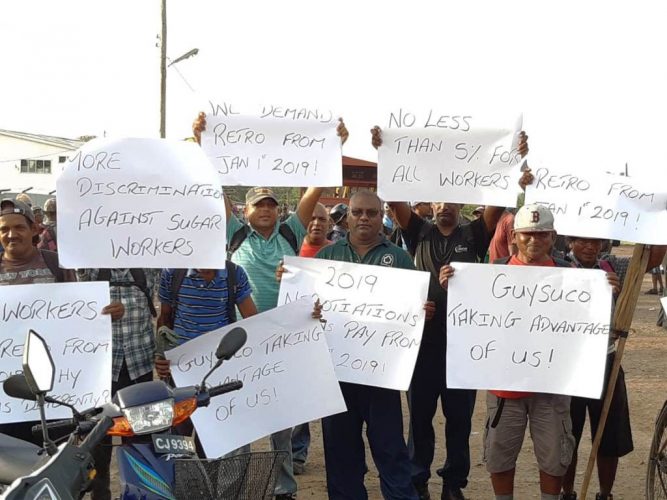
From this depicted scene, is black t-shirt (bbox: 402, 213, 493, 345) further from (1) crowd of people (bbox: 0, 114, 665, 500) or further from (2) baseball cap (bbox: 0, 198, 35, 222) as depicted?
(2) baseball cap (bbox: 0, 198, 35, 222)

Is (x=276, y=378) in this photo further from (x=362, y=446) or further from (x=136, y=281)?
(x=136, y=281)

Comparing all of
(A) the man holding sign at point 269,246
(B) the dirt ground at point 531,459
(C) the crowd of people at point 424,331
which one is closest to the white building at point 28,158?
(B) the dirt ground at point 531,459

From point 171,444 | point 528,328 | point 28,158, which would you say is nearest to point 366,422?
point 528,328

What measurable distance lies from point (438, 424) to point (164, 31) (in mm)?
14787

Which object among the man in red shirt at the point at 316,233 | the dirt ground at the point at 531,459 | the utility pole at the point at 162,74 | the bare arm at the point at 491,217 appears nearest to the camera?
the bare arm at the point at 491,217

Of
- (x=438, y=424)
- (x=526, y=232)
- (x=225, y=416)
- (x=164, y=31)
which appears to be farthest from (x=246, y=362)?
(x=164, y=31)

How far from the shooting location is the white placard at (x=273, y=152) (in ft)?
17.1

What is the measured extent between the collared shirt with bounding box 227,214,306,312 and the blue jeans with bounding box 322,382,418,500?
0.85 metres

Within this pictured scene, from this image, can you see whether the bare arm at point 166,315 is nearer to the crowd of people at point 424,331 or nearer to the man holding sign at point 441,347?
the crowd of people at point 424,331

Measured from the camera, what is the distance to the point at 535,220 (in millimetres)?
4715

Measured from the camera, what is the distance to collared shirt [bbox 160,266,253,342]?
503cm

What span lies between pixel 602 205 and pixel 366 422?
1946 mm

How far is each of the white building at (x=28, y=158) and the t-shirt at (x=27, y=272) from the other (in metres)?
59.9

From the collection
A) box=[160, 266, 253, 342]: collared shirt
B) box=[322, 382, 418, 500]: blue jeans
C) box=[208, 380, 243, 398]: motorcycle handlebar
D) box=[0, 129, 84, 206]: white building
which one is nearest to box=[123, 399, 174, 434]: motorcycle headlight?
box=[208, 380, 243, 398]: motorcycle handlebar
